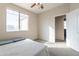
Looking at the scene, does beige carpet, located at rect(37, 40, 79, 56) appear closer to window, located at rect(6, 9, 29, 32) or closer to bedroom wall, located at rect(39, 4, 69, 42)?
bedroom wall, located at rect(39, 4, 69, 42)

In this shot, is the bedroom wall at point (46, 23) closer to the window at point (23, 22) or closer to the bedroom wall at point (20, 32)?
the bedroom wall at point (20, 32)

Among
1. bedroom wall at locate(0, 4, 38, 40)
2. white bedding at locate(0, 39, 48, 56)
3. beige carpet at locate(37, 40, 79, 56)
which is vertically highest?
bedroom wall at locate(0, 4, 38, 40)

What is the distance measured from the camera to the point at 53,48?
2283 mm

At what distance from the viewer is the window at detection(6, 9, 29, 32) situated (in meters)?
1.76

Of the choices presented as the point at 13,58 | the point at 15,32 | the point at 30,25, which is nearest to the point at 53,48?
the point at 30,25

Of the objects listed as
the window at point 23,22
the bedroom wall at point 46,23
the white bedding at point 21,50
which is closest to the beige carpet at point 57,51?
the bedroom wall at point 46,23

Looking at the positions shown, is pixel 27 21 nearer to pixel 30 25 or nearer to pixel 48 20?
pixel 30 25

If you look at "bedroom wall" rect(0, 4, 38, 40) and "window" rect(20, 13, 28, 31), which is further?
"bedroom wall" rect(0, 4, 38, 40)


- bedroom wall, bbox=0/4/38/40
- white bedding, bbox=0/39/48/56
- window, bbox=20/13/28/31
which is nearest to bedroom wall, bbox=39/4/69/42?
bedroom wall, bbox=0/4/38/40

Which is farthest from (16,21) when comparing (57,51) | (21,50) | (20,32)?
(57,51)

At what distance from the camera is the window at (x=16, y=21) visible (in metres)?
1.76

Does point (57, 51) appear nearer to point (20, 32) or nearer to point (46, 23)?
point (46, 23)

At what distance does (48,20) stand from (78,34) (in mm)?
937

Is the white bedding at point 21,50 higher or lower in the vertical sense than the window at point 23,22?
lower
